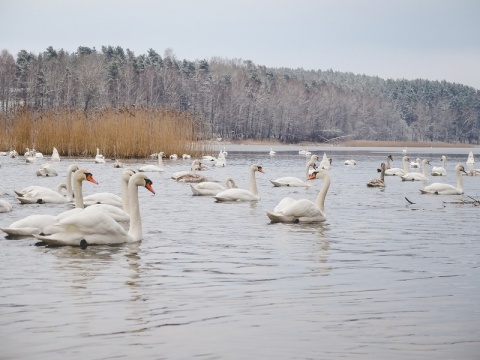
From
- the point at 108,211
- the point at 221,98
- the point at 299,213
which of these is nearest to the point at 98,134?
the point at 299,213

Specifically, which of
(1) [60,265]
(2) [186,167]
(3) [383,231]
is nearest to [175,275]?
(1) [60,265]

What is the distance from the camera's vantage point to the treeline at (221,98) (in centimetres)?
10569

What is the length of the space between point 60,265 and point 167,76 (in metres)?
111

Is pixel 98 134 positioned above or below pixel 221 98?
below

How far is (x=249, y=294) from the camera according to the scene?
26.1 ft

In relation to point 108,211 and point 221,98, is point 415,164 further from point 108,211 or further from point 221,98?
point 221,98

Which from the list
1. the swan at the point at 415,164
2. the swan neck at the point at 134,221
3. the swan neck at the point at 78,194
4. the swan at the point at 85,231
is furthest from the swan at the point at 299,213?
the swan at the point at 415,164

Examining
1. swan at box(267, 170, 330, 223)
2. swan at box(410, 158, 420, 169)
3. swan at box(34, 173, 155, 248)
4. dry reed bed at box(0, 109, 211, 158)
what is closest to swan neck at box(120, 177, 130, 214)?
swan at box(34, 173, 155, 248)

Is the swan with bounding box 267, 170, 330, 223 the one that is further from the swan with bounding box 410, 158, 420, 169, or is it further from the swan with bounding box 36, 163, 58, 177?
the swan with bounding box 410, 158, 420, 169

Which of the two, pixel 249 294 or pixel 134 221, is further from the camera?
pixel 134 221

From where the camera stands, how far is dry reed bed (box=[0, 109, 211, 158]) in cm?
4250

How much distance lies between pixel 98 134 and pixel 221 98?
84958 millimetres

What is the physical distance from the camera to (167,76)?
119375 millimetres

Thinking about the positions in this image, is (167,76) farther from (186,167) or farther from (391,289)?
(391,289)
